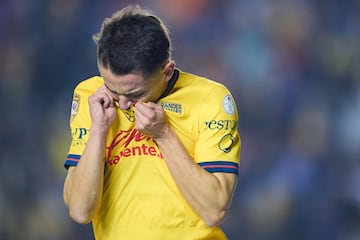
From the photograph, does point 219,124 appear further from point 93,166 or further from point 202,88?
point 93,166

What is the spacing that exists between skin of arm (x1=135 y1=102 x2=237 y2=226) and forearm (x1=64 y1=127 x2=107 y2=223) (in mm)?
89

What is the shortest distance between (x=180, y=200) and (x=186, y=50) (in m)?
1.37

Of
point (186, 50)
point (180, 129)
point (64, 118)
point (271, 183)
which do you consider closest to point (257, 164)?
point (271, 183)

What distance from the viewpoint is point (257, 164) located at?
2834 mm

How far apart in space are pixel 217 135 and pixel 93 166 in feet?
0.84

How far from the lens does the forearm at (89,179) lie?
1.54 m

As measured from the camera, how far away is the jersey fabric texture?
5.13 feet

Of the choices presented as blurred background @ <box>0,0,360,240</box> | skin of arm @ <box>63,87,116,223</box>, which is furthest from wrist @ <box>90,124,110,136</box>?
blurred background @ <box>0,0,360,240</box>

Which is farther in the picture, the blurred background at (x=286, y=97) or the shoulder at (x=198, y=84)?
the blurred background at (x=286, y=97)

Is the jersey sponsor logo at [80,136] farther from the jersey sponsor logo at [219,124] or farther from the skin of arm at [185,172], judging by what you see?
the jersey sponsor logo at [219,124]

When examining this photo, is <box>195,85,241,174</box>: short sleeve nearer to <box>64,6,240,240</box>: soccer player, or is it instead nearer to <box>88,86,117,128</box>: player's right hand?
<box>64,6,240,240</box>: soccer player

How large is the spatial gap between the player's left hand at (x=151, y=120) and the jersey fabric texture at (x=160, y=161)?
0.17 ft

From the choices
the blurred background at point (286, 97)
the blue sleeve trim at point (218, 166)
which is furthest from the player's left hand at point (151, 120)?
the blurred background at point (286, 97)

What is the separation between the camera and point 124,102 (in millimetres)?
1540
